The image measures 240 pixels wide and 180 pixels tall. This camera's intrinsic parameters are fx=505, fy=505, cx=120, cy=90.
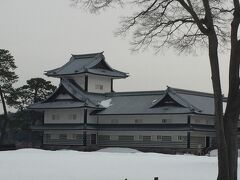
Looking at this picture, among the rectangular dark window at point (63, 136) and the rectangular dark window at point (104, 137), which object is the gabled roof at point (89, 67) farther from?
the rectangular dark window at point (104, 137)

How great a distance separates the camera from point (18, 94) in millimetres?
59906

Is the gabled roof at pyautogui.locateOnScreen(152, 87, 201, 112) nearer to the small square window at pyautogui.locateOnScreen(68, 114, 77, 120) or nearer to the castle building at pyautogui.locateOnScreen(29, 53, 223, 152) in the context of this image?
the castle building at pyautogui.locateOnScreen(29, 53, 223, 152)

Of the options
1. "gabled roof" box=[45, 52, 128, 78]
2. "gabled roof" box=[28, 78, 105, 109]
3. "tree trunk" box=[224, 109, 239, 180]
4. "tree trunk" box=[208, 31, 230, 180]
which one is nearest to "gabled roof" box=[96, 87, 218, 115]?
"gabled roof" box=[28, 78, 105, 109]

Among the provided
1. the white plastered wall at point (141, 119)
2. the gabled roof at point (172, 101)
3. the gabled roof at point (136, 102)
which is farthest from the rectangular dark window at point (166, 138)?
the gabled roof at point (172, 101)

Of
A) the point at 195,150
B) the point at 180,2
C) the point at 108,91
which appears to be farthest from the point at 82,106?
the point at 180,2

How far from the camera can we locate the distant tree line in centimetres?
5772

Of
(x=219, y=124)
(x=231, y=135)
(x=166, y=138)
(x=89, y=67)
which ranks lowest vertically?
(x=166, y=138)

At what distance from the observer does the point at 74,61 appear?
65000 millimetres

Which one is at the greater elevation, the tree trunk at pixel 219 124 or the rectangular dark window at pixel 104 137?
the tree trunk at pixel 219 124

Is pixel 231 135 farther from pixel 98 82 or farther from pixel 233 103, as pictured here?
pixel 98 82

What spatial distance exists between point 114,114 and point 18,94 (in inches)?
481

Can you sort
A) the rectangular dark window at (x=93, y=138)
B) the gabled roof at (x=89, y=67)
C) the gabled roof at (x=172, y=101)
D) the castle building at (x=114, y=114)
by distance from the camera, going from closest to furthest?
the gabled roof at (x=172, y=101) → the castle building at (x=114, y=114) → the rectangular dark window at (x=93, y=138) → the gabled roof at (x=89, y=67)

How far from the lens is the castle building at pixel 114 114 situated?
173ft

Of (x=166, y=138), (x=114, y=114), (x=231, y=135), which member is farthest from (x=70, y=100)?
(x=231, y=135)
